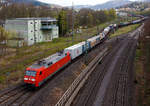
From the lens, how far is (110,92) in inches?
840

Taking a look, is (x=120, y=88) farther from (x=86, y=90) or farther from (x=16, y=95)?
(x=16, y=95)

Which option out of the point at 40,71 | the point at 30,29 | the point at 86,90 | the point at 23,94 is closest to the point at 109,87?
the point at 86,90

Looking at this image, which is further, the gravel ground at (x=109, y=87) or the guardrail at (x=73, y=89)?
the gravel ground at (x=109, y=87)

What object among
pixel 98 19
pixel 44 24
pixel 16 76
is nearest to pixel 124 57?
pixel 16 76

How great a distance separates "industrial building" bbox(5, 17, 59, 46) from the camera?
54.4m

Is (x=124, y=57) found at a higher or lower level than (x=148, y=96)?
higher

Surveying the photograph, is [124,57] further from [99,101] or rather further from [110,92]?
[99,101]

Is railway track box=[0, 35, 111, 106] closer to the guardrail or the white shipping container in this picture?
the guardrail

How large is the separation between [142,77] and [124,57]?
44.1ft

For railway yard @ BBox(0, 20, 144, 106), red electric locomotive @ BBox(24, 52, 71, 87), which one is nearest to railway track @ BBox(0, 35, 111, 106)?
railway yard @ BBox(0, 20, 144, 106)

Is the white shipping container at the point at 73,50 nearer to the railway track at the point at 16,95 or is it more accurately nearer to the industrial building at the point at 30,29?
the railway track at the point at 16,95

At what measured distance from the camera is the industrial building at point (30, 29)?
54.4m

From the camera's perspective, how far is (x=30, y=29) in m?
55.3

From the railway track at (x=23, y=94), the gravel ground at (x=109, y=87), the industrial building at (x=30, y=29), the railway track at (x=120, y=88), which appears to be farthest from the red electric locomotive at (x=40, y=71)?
the industrial building at (x=30, y=29)
